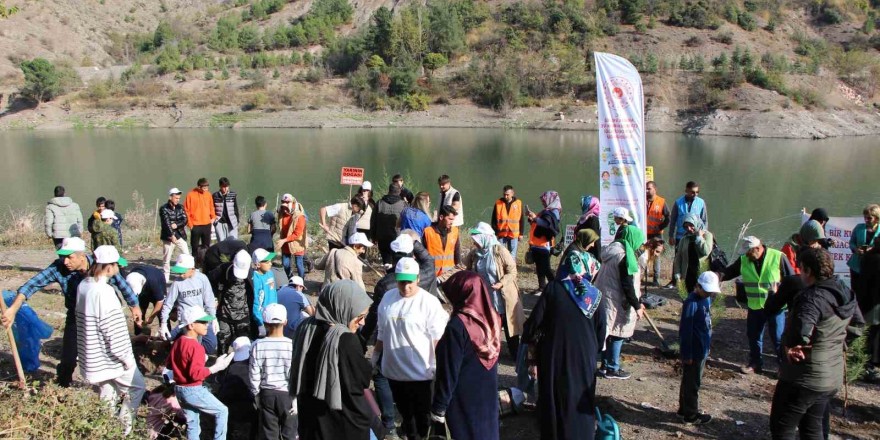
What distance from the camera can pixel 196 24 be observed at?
367 feet

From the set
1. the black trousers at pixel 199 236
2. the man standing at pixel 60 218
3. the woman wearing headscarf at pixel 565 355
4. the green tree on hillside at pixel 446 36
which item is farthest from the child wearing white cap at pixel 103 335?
the green tree on hillside at pixel 446 36

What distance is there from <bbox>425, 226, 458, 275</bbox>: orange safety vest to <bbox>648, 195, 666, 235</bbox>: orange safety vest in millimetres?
3856

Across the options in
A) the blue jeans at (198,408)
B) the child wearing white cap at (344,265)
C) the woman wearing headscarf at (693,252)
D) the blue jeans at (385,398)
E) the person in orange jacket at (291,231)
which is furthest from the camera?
the person in orange jacket at (291,231)

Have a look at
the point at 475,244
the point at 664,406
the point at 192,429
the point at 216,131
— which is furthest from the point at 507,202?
the point at 216,131

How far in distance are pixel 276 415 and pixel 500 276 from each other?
2173mm

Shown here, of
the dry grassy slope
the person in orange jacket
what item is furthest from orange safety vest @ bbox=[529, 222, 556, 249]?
the dry grassy slope

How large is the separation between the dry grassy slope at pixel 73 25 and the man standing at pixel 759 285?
2861 inches

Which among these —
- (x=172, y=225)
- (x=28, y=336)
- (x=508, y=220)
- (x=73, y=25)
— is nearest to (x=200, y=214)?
(x=172, y=225)

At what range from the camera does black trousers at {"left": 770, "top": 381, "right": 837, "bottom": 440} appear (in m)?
3.79

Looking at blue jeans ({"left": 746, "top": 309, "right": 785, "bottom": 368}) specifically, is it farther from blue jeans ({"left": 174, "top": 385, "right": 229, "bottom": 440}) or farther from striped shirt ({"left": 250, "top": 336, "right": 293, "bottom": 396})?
blue jeans ({"left": 174, "top": 385, "right": 229, "bottom": 440})

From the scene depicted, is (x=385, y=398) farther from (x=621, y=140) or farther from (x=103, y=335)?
(x=621, y=140)

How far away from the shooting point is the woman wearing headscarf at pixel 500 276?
524 cm

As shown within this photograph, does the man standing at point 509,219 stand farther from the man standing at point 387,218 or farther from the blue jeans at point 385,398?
the blue jeans at point 385,398

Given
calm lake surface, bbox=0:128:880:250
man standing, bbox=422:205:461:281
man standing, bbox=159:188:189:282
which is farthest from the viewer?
calm lake surface, bbox=0:128:880:250
